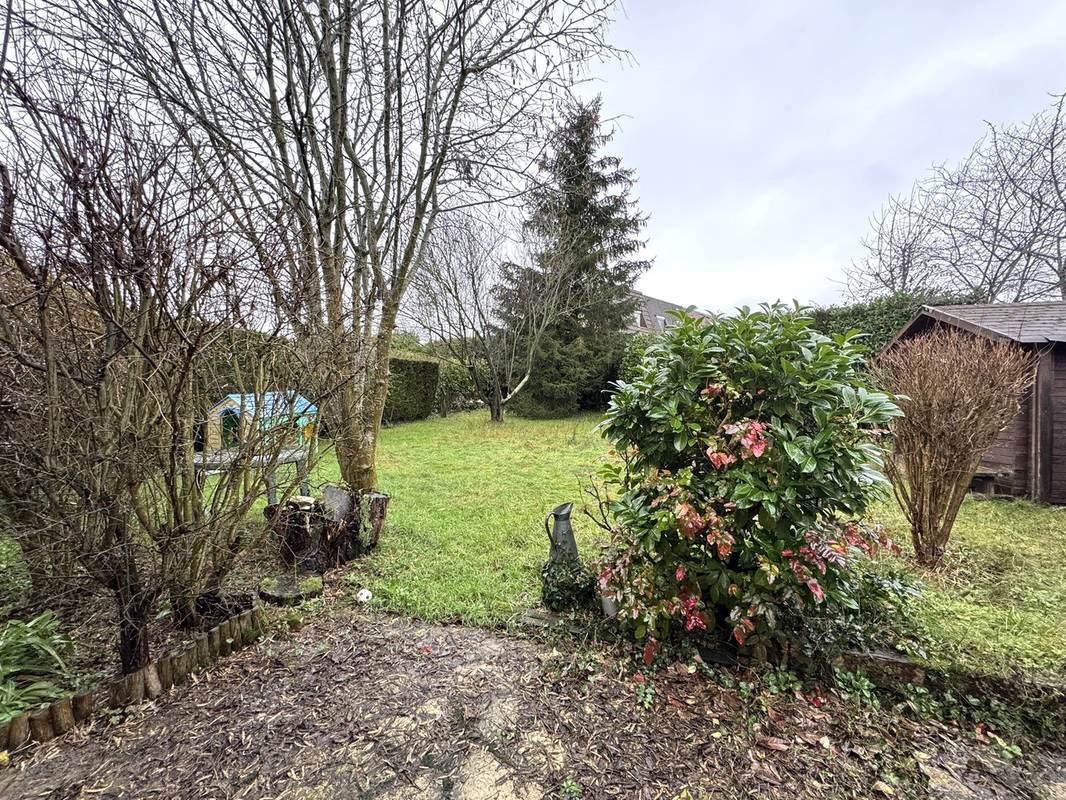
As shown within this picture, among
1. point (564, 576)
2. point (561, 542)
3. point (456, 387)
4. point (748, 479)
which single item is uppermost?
point (456, 387)

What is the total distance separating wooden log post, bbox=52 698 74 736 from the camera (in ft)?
5.51

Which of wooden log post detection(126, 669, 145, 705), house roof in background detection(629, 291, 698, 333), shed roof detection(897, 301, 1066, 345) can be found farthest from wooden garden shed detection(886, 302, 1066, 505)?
house roof in background detection(629, 291, 698, 333)

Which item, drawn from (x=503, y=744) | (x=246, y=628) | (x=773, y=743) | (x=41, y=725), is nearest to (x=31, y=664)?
(x=41, y=725)

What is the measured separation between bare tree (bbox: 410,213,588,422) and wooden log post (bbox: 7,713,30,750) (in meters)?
10.7

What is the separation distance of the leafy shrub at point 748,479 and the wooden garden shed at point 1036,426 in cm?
433

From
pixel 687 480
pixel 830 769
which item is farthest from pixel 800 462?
Answer: pixel 830 769

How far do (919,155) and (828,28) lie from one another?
700 cm

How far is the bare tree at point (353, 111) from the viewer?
10.1ft

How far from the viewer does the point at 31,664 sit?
1.88 metres

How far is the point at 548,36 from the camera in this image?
3773 mm

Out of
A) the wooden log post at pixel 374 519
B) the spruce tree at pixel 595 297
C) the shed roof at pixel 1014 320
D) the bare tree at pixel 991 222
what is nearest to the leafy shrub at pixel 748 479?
the wooden log post at pixel 374 519

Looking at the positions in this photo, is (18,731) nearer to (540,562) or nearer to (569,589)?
(569,589)

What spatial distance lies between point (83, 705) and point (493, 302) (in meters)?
12.9

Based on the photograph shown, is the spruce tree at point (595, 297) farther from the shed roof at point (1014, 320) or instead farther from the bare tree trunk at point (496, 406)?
the shed roof at point (1014, 320)
